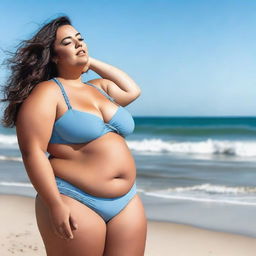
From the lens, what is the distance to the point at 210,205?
762 cm

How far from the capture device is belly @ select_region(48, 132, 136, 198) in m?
2.41

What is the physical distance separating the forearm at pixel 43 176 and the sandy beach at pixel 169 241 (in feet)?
9.78

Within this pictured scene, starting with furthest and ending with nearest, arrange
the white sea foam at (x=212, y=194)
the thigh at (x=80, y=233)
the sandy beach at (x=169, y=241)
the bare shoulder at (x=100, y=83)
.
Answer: the white sea foam at (x=212, y=194) < the sandy beach at (x=169, y=241) < the bare shoulder at (x=100, y=83) < the thigh at (x=80, y=233)

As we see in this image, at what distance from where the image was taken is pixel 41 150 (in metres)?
2.30

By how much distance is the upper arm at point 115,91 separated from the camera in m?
2.85

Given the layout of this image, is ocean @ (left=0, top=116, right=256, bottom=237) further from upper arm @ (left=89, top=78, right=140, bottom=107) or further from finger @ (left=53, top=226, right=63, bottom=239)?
finger @ (left=53, top=226, right=63, bottom=239)

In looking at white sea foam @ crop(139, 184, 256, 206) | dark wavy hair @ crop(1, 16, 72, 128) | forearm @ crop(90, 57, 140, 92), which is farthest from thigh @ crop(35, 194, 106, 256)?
white sea foam @ crop(139, 184, 256, 206)

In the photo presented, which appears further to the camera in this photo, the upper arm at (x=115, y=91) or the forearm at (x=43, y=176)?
the upper arm at (x=115, y=91)

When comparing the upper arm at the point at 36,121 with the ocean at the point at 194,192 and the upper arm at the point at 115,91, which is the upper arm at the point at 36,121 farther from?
the ocean at the point at 194,192

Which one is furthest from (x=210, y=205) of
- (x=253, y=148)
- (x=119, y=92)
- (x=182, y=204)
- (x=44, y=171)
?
(x=253, y=148)

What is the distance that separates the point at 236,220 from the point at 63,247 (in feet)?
15.1

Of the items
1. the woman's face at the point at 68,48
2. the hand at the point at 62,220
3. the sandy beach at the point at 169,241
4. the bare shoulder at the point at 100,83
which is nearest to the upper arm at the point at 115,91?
the bare shoulder at the point at 100,83

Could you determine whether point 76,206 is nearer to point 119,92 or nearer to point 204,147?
point 119,92

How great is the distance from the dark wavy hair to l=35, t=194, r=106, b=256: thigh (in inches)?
19.9
